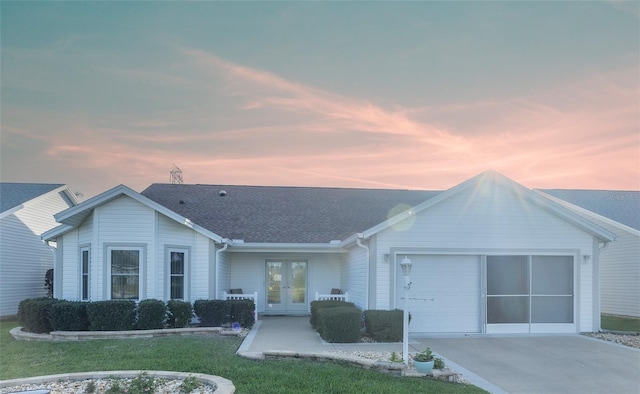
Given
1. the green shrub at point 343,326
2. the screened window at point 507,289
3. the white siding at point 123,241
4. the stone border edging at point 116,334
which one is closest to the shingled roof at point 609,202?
the screened window at point 507,289

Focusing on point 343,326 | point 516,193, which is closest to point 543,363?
point 343,326

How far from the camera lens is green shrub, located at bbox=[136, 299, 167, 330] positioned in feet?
46.0

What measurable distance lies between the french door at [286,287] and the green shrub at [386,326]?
7.59 metres

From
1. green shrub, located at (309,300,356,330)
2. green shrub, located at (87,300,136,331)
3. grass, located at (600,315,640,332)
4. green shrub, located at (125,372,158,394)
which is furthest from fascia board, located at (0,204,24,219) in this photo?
grass, located at (600,315,640,332)

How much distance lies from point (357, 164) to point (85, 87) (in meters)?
9.84

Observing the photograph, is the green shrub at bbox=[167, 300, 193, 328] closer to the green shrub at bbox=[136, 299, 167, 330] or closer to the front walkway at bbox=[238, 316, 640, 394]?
the green shrub at bbox=[136, 299, 167, 330]

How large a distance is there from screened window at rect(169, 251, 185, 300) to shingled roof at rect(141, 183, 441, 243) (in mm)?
3578

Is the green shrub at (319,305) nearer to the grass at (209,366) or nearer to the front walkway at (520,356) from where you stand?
the front walkway at (520,356)

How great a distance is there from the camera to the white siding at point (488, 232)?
14.2m

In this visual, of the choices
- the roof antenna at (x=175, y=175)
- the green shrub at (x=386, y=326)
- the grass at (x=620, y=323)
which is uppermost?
the roof antenna at (x=175, y=175)

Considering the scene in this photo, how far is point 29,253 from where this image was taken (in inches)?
838

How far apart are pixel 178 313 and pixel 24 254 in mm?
10407

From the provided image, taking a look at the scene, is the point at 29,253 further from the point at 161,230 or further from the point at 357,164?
the point at 357,164

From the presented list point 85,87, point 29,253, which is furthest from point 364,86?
point 29,253
